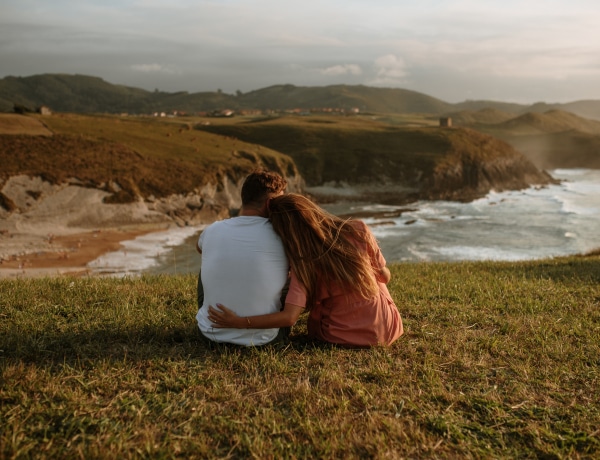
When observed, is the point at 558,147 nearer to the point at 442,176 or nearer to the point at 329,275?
the point at 442,176

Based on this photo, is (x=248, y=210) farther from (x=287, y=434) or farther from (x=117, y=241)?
(x=117, y=241)

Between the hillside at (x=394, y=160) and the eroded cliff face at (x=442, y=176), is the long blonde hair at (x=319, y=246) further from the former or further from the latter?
the hillside at (x=394, y=160)

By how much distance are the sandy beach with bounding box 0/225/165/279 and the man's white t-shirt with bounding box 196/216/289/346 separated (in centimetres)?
1936

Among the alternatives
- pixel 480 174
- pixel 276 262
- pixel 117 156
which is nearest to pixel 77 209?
pixel 117 156

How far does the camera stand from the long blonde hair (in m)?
5.44

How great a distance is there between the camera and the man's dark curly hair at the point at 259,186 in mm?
5461

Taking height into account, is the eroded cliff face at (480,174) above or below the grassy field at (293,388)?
below

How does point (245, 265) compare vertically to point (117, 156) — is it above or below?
above

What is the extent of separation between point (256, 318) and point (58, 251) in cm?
2759

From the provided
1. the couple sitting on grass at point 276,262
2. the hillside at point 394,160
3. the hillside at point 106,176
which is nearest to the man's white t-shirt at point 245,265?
the couple sitting on grass at point 276,262

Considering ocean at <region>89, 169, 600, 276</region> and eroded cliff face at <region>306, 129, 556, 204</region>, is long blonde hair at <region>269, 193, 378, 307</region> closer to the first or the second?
ocean at <region>89, 169, 600, 276</region>

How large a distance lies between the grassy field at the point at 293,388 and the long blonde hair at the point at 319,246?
838mm

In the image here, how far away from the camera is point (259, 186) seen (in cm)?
550

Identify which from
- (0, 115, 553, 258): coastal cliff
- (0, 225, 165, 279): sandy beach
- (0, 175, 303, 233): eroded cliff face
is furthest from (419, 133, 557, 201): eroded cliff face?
(0, 225, 165, 279): sandy beach
